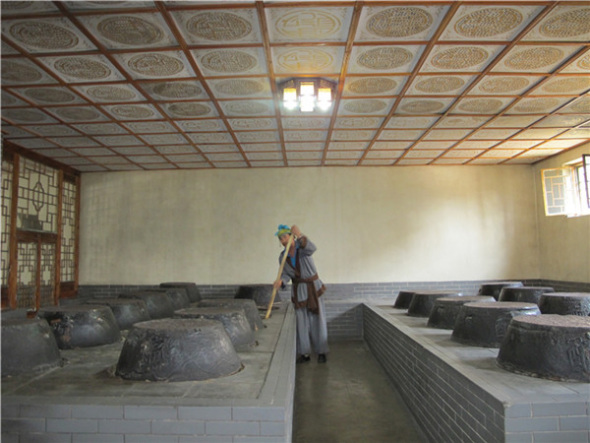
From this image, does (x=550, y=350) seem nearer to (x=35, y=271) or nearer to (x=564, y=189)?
(x=564, y=189)

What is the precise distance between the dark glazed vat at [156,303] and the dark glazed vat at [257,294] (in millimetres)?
1767

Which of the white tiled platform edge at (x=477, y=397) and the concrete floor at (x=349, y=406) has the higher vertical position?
the white tiled platform edge at (x=477, y=397)

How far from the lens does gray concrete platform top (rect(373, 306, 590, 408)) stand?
7.75 ft

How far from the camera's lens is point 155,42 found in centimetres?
403

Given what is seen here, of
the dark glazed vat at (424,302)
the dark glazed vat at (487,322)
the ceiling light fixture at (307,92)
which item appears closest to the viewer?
the dark glazed vat at (487,322)

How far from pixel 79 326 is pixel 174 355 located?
1.48 metres

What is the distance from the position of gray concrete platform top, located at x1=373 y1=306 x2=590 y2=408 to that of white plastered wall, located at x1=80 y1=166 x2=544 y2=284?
505 cm

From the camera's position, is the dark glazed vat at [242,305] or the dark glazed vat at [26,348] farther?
the dark glazed vat at [242,305]

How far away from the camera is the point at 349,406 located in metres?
4.41

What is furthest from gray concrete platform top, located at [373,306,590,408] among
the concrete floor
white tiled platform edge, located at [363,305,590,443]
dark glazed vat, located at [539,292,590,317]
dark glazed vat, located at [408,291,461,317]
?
dark glazed vat, located at [408,291,461,317]

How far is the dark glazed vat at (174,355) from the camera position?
2.73 m

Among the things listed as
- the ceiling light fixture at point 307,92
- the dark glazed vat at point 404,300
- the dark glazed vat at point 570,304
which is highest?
the ceiling light fixture at point 307,92

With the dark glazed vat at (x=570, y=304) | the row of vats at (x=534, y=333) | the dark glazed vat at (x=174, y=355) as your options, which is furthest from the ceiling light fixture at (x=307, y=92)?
the dark glazed vat at (x=570, y=304)

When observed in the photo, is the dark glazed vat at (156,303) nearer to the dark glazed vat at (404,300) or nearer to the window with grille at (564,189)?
the dark glazed vat at (404,300)
